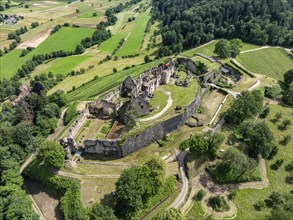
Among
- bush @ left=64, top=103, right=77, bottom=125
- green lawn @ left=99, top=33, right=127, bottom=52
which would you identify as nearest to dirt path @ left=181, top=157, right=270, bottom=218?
bush @ left=64, top=103, right=77, bottom=125

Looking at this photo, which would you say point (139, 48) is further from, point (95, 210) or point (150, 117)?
point (95, 210)

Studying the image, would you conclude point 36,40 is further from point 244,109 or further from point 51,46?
point 244,109

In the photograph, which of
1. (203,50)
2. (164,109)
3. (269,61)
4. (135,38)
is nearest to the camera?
(164,109)

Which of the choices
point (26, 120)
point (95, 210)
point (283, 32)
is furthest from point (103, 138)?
point (283, 32)

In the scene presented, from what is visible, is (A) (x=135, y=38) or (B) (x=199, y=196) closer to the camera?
(B) (x=199, y=196)

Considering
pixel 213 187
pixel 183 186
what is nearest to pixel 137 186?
pixel 183 186

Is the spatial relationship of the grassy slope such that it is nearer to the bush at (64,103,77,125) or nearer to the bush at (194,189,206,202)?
the bush at (64,103,77,125)
